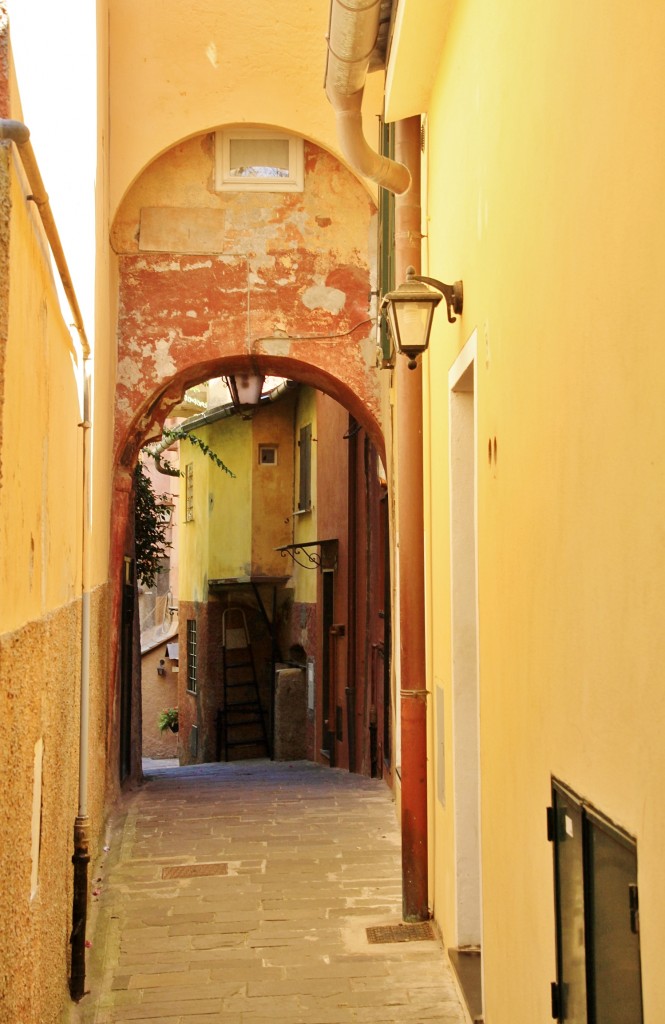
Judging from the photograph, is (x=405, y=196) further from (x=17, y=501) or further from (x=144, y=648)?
(x=144, y=648)

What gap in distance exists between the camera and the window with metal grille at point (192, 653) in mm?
21505

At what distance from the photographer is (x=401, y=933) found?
6055mm

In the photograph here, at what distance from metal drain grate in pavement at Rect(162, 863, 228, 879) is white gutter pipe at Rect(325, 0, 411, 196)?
460cm

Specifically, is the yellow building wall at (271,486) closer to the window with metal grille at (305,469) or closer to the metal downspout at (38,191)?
the window with metal grille at (305,469)

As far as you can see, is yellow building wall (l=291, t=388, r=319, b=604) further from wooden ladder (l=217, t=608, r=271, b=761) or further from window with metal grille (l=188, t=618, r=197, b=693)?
window with metal grille (l=188, t=618, r=197, b=693)

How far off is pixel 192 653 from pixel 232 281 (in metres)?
13.6

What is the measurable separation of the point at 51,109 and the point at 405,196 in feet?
7.65

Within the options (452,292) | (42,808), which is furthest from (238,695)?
(42,808)

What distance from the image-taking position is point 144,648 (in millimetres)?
27938

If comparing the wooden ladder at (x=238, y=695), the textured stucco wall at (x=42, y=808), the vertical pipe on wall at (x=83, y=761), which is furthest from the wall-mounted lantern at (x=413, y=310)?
the wooden ladder at (x=238, y=695)

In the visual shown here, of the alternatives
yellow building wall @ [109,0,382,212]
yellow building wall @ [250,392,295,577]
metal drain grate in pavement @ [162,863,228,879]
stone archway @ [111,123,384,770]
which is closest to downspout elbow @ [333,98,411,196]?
yellow building wall @ [109,0,382,212]

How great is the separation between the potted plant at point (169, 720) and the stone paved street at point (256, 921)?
50.8 feet

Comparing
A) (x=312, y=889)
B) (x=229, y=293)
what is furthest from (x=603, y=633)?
(x=229, y=293)

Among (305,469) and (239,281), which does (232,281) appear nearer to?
(239,281)
